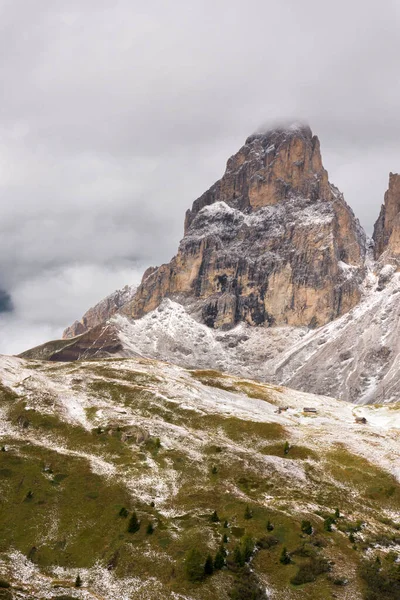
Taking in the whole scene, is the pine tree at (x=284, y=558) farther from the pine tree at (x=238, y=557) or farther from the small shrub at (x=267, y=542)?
the pine tree at (x=238, y=557)

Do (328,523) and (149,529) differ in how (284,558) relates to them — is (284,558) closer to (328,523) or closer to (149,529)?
(328,523)

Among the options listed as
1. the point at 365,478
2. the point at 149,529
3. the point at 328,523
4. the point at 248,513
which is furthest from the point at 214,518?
the point at 365,478

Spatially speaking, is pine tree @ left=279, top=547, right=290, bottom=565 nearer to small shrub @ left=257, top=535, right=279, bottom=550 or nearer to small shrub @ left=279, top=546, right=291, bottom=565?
small shrub @ left=279, top=546, right=291, bottom=565

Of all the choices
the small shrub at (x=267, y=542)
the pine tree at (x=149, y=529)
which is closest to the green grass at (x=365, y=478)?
the small shrub at (x=267, y=542)

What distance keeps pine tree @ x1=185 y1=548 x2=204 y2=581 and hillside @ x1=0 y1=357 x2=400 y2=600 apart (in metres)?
0.41

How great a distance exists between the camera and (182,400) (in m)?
131

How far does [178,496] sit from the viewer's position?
79.6 metres

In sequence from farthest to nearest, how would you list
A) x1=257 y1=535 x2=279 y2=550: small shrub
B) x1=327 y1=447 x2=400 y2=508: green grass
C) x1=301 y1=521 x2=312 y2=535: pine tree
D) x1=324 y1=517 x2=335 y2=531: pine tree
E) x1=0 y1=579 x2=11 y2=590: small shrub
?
x1=327 y1=447 x2=400 y2=508: green grass
x1=324 y1=517 x2=335 y2=531: pine tree
x1=301 y1=521 x2=312 y2=535: pine tree
x1=257 y1=535 x2=279 y2=550: small shrub
x1=0 y1=579 x2=11 y2=590: small shrub

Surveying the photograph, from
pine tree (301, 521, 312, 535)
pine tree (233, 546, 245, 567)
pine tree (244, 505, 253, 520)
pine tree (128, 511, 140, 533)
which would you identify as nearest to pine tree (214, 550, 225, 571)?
pine tree (233, 546, 245, 567)

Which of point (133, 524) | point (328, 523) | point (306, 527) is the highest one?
point (133, 524)

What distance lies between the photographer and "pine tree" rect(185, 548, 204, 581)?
5755 cm

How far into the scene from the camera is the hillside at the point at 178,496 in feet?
191

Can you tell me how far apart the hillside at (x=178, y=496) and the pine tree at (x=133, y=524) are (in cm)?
84

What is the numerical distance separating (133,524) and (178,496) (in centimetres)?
1299
